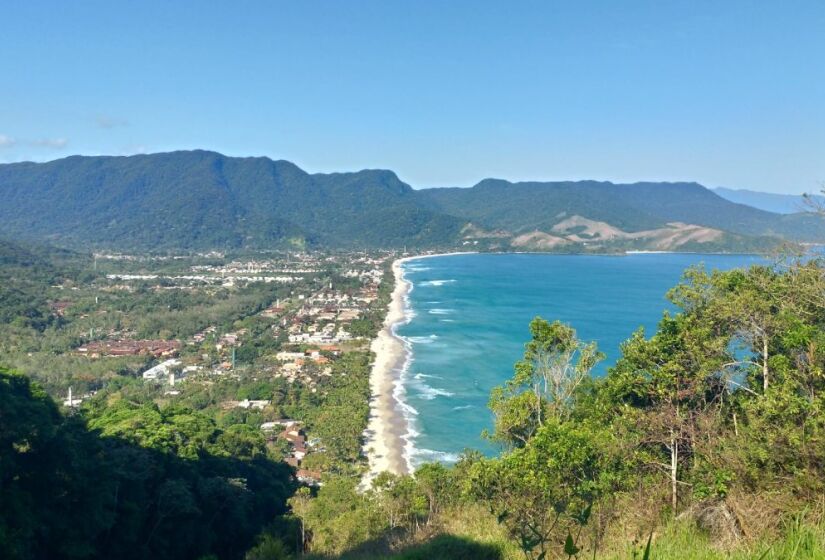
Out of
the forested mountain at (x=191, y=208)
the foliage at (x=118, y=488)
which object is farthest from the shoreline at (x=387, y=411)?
the forested mountain at (x=191, y=208)

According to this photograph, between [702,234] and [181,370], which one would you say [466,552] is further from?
[702,234]

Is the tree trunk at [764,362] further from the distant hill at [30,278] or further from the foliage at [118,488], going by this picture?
the distant hill at [30,278]

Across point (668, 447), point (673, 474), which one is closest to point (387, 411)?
point (668, 447)

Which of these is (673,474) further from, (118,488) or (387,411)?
(387,411)

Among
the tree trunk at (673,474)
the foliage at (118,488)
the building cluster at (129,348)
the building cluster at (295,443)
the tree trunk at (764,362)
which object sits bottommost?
the building cluster at (295,443)

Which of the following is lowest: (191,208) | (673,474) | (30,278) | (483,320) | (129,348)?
(129,348)

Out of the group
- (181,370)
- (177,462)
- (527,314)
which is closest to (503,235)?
(527,314)
